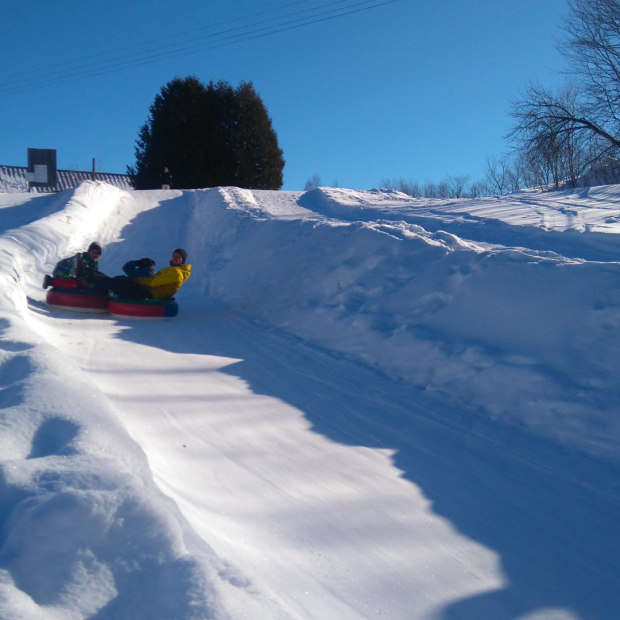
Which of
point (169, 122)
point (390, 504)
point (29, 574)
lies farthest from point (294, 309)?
point (169, 122)

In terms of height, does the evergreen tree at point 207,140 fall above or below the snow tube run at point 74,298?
above

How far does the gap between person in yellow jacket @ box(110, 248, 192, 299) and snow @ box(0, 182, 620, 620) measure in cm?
46

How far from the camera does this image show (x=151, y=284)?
344 inches

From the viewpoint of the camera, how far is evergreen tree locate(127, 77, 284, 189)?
28984mm

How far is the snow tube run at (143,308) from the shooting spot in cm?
828

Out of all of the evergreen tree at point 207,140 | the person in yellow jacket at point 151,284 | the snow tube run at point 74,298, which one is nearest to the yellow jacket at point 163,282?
the person in yellow jacket at point 151,284

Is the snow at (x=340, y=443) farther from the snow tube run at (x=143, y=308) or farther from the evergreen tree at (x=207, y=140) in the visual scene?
the evergreen tree at (x=207, y=140)

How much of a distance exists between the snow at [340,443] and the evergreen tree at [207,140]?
20867 millimetres

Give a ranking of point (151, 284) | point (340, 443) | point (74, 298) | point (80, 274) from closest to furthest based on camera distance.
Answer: point (340, 443) → point (74, 298) → point (80, 274) → point (151, 284)

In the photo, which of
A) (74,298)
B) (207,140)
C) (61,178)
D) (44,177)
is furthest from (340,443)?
(61,178)

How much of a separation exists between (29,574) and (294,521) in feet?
4.72

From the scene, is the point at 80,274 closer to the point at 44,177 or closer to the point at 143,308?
the point at 143,308

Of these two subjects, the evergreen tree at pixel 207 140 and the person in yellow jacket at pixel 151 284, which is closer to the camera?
the person in yellow jacket at pixel 151 284

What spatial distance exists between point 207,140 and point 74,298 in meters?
22.6
